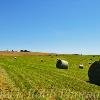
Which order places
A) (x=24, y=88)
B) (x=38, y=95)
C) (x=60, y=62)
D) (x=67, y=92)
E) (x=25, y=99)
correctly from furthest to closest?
(x=60, y=62) < (x=24, y=88) < (x=67, y=92) < (x=38, y=95) < (x=25, y=99)

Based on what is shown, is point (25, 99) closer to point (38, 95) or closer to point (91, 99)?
point (38, 95)

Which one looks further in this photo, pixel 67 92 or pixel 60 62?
pixel 60 62

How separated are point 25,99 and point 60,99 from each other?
6.99ft

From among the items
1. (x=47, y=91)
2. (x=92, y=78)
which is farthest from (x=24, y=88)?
(x=92, y=78)

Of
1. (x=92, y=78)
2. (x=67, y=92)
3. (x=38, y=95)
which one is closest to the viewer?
(x=38, y=95)

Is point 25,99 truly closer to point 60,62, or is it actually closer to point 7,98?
point 7,98

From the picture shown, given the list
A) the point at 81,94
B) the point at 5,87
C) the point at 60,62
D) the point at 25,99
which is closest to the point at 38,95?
the point at 25,99

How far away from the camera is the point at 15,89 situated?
21109 mm

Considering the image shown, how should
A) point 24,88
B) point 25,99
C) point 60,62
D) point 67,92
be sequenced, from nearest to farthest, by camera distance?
point 25,99 < point 67,92 < point 24,88 < point 60,62

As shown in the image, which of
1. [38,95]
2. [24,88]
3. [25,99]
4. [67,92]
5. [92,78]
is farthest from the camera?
[92,78]

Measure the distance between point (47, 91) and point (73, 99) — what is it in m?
3.11

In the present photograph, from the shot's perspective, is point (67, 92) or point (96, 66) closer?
point (67, 92)

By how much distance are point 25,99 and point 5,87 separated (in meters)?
5.44

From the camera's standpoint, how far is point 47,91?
20.4m
